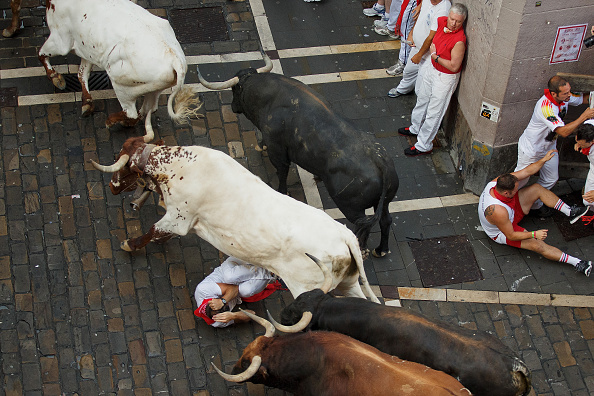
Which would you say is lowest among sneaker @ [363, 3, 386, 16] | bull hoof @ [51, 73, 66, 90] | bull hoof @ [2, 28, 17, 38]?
bull hoof @ [51, 73, 66, 90]

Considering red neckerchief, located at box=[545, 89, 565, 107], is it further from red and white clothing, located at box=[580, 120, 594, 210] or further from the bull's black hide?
the bull's black hide

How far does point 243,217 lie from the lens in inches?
251

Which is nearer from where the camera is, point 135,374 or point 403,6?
point 135,374

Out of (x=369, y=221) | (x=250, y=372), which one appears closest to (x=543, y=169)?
(x=369, y=221)

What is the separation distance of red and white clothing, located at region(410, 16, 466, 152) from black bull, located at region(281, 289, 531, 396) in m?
3.51

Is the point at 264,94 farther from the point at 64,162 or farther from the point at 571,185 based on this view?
the point at 571,185

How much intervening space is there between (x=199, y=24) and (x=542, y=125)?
534 cm

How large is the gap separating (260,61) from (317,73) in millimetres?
867

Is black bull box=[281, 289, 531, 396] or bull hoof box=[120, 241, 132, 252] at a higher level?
black bull box=[281, 289, 531, 396]

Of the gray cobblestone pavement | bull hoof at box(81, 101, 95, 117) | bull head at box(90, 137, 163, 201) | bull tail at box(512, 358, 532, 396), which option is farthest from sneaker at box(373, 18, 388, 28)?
bull tail at box(512, 358, 532, 396)

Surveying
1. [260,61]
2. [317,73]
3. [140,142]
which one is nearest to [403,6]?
[317,73]

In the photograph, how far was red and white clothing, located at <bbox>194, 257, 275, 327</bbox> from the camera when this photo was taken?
6.81 metres

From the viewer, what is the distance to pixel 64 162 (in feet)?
27.5

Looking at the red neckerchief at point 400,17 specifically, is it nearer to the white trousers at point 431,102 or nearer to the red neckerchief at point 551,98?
the white trousers at point 431,102
